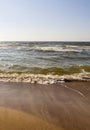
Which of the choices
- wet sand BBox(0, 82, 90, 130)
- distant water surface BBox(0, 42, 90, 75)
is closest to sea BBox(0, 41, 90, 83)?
distant water surface BBox(0, 42, 90, 75)

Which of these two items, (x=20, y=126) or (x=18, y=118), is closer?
(x=20, y=126)

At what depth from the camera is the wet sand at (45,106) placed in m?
3.58

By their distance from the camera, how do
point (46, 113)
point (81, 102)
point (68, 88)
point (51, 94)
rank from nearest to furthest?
point (46, 113), point (81, 102), point (51, 94), point (68, 88)

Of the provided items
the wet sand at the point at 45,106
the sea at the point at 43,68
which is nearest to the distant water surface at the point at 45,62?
the sea at the point at 43,68

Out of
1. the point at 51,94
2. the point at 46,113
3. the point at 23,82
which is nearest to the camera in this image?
the point at 46,113

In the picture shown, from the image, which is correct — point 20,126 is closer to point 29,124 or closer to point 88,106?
point 29,124

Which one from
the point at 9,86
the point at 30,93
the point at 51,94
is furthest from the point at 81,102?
the point at 9,86

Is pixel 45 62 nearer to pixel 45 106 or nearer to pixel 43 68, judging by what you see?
pixel 43 68

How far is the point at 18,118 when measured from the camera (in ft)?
12.4

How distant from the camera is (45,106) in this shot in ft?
14.7

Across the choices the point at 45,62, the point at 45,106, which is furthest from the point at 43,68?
the point at 45,106

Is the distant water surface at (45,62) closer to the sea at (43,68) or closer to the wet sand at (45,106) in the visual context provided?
the sea at (43,68)

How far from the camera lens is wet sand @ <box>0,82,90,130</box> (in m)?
3.58

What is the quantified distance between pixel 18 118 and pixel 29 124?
1.12 ft
